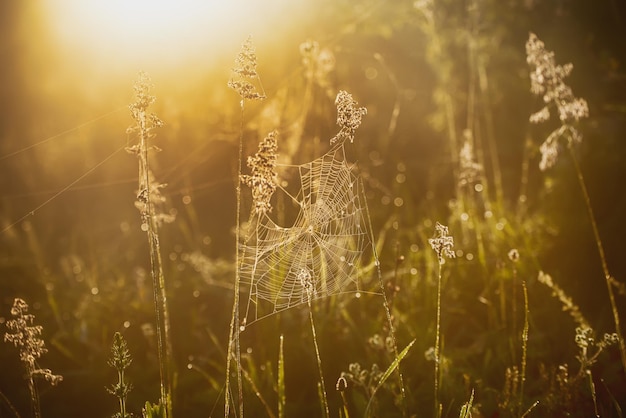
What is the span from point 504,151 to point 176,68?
3.37m

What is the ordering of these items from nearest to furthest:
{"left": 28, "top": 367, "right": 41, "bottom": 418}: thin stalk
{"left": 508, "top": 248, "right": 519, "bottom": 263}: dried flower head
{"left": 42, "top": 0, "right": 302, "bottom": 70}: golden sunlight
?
1. {"left": 28, "top": 367, "right": 41, "bottom": 418}: thin stalk
2. {"left": 508, "top": 248, "right": 519, "bottom": 263}: dried flower head
3. {"left": 42, "top": 0, "right": 302, "bottom": 70}: golden sunlight

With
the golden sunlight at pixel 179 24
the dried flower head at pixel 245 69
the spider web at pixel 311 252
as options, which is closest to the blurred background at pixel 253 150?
the golden sunlight at pixel 179 24

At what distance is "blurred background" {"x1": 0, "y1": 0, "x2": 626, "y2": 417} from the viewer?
2949 mm

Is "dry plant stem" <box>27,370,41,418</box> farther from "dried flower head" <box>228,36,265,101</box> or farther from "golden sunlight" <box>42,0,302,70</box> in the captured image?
"golden sunlight" <box>42,0,302,70</box>

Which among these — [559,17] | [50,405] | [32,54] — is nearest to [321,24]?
[559,17]

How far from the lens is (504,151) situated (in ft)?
17.1

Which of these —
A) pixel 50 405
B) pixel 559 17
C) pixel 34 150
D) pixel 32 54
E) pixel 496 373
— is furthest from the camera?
pixel 32 54

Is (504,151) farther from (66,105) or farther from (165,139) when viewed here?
(66,105)

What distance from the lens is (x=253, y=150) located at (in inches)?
146

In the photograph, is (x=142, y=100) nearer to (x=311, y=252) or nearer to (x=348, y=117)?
(x=348, y=117)

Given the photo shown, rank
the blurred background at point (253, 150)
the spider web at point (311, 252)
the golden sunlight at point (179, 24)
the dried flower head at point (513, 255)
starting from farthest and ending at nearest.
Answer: the golden sunlight at point (179, 24) < the blurred background at point (253, 150) < the spider web at point (311, 252) < the dried flower head at point (513, 255)

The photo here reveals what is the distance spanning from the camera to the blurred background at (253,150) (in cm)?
295

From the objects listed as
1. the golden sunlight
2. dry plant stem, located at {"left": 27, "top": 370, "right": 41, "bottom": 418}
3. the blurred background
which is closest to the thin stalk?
dry plant stem, located at {"left": 27, "top": 370, "right": 41, "bottom": 418}

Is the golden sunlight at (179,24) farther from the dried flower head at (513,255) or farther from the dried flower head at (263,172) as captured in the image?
the dried flower head at (513,255)
